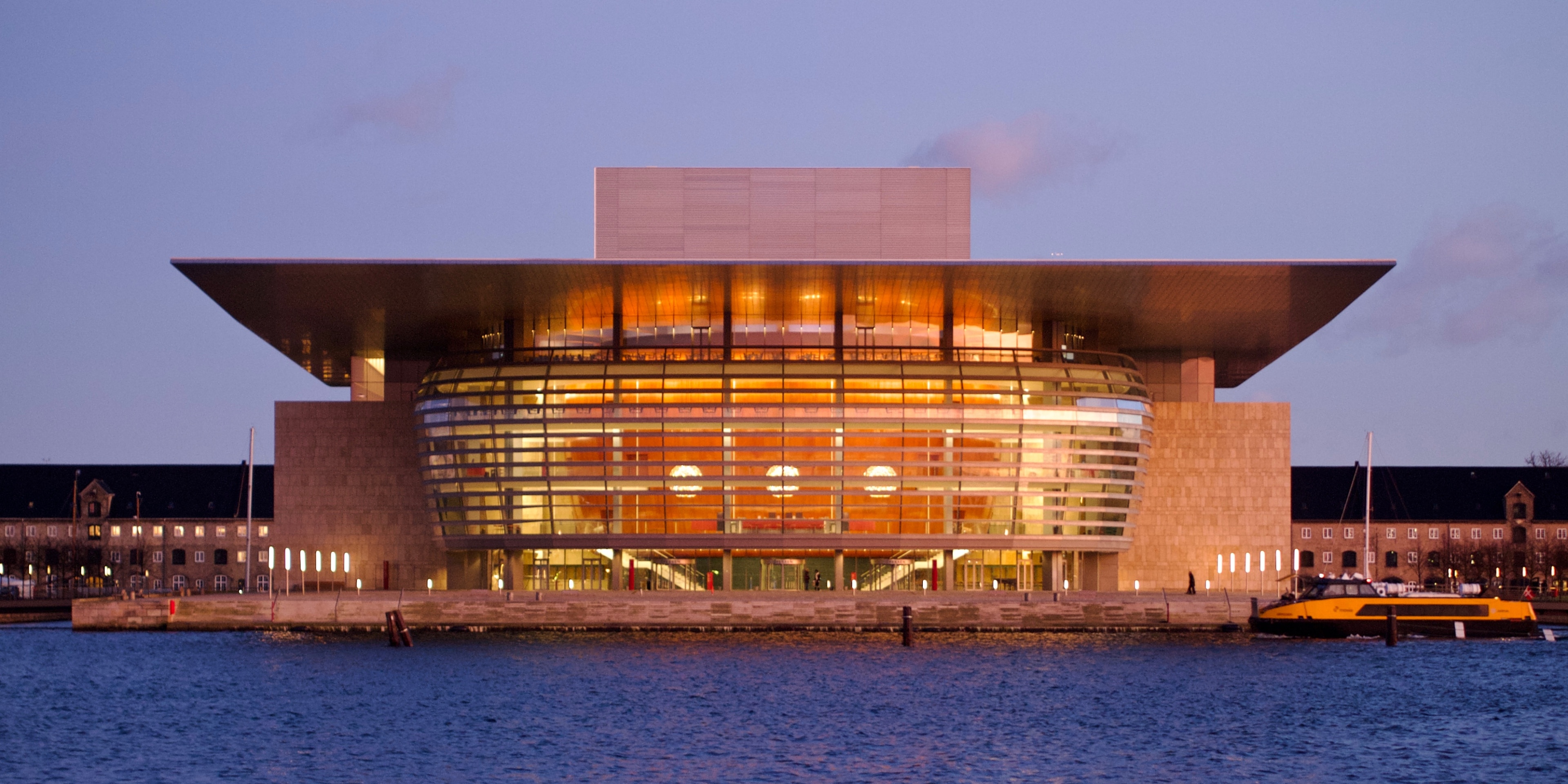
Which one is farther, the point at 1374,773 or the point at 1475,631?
the point at 1475,631

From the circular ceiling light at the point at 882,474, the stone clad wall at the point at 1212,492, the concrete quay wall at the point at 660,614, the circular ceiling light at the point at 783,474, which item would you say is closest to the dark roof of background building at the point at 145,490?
the concrete quay wall at the point at 660,614

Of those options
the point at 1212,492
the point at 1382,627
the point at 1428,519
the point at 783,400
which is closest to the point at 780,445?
the point at 783,400

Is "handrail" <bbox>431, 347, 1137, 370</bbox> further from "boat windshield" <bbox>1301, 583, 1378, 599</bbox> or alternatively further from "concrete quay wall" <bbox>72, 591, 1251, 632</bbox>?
"boat windshield" <bbox>1301, 583, 1378, 599</bbox>

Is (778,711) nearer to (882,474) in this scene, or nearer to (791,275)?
(791,275)

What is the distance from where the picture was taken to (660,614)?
201 feet

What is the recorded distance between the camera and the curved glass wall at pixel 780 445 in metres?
67.6

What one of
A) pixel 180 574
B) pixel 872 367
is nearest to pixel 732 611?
pixel 872 367

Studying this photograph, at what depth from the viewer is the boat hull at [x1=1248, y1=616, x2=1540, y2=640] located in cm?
5900

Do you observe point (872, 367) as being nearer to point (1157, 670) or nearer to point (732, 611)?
point (732, 611)

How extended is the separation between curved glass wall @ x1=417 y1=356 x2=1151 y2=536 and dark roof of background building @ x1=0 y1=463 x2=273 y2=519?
58660 millimetres

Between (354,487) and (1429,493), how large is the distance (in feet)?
255

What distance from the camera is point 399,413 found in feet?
254

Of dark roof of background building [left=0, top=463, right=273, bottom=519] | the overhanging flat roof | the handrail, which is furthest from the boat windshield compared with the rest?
dark roof of background building [left=0, top=463, right=273, bottom=519]

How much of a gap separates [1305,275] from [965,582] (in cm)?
2009
